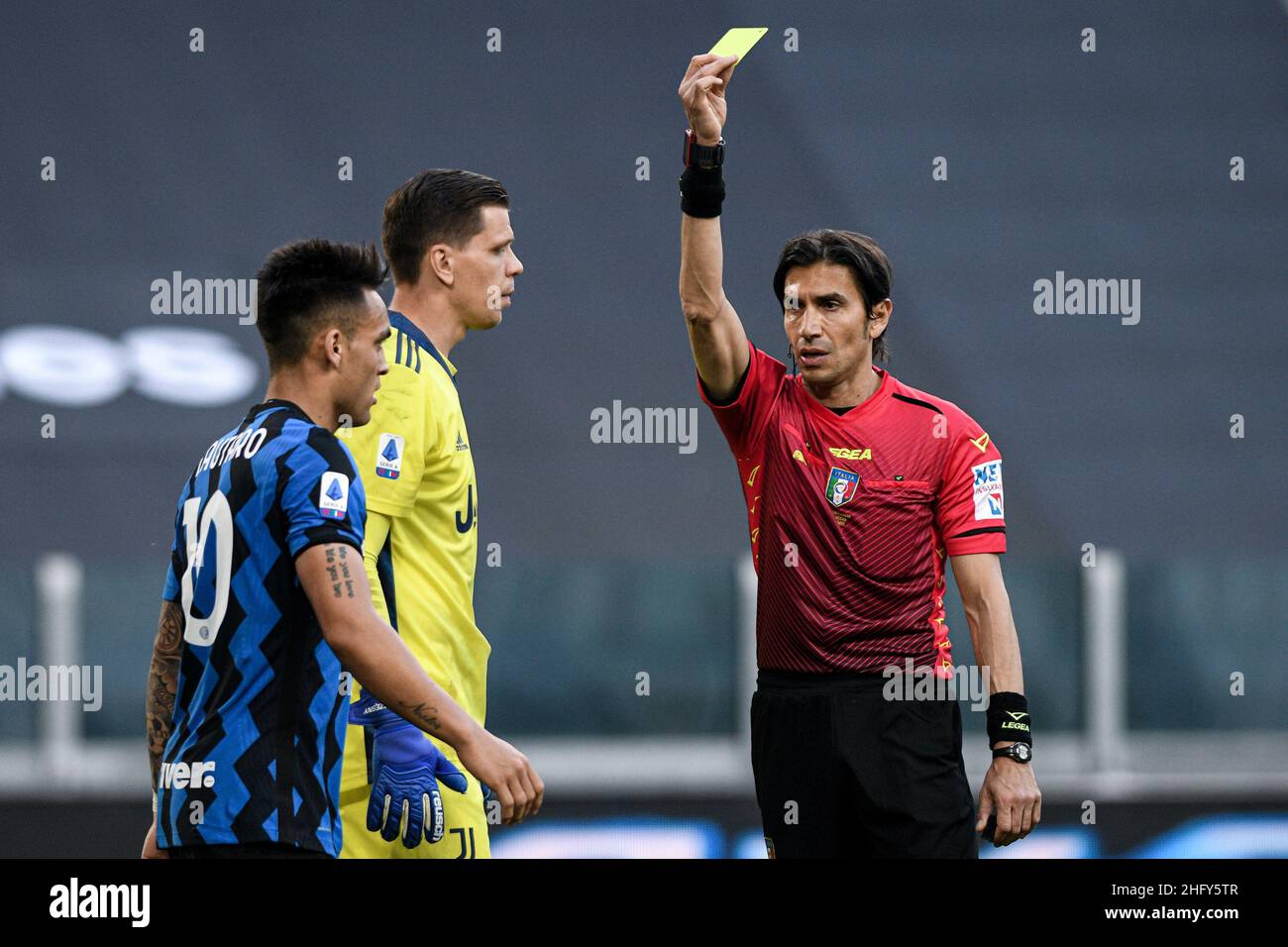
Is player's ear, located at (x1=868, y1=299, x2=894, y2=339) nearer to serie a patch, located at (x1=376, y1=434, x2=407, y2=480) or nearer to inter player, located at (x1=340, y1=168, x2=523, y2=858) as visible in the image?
inter player, located at (x1=340, y1=168, x2=523, y2=858)

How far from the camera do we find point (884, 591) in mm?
3635

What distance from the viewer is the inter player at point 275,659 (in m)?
2.74

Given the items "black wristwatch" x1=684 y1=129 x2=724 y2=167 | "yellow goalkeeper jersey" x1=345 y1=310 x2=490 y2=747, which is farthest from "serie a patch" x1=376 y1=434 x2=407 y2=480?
"black wristwatch" x1=684 y1=129 x2=724 y2=167

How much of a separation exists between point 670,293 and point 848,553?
572 centimetres

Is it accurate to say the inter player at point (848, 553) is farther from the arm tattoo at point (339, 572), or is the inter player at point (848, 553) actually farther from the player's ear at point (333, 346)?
the arm tattoo at point (339, 572)

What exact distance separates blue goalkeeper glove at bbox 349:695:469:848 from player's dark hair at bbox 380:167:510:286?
1072mm

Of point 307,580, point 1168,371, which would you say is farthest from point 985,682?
point 1168,371

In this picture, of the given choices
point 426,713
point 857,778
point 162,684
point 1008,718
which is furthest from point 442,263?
point 1008,718

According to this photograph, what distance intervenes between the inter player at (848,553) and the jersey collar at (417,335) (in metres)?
0.60

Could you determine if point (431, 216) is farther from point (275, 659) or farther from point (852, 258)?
point (275, 659)

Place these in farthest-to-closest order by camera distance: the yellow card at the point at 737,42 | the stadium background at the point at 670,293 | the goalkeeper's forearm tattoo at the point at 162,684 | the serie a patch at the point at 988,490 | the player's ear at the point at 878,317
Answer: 1. the stadium background at the point at 670,293
2. the player's ear at the point at 878,317
3. the serie a patch at the point at 988,490
4. the yellow card at the point at 737,42
5. the goalkeeper's forearm tattoo at the point at 162,684

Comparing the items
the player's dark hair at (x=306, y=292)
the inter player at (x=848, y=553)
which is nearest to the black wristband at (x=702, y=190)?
the inter player at (x=848, y=553)

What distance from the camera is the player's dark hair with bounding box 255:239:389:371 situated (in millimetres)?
2984

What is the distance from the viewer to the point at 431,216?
3889 millimetres
